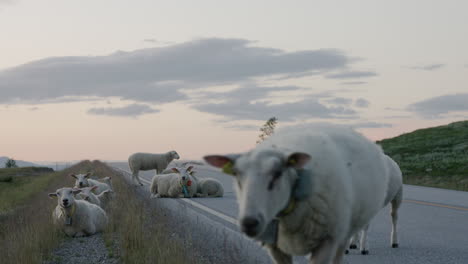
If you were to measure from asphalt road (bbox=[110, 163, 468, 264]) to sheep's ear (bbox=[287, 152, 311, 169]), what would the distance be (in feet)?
13.2

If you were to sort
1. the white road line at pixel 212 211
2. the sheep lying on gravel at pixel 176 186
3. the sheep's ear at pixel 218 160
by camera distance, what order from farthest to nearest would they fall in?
the sheep lying on gravel at pixel 176 186, the white road line at pixel 212 211, the sheep's ear at pixel 218 160

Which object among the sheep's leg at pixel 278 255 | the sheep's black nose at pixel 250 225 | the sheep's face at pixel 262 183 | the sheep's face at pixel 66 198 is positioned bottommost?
the sheep's face at pixel 66 198

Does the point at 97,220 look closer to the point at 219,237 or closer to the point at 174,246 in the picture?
the point at 219,237

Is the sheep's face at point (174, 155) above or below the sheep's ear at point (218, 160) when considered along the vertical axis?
below

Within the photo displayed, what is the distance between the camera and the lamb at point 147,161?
1185 inches

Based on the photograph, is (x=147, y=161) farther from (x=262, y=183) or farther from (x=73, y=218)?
(x=262, y=183)

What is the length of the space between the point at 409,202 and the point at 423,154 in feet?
93.1

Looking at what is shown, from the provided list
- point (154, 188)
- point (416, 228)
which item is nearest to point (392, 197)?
point (416, 228)

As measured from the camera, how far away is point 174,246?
8875mm

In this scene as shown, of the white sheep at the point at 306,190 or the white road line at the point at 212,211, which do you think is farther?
the white road line at the point at 212,211

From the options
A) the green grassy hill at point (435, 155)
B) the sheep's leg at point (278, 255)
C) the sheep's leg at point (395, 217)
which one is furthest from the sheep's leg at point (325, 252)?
the green grassy hill at point (435, 155)

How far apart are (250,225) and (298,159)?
25.3 inches

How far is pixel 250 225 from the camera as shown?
4.56m

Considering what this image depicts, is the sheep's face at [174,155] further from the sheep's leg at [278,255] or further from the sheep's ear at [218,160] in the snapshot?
the sheep's ear at [218,160]
